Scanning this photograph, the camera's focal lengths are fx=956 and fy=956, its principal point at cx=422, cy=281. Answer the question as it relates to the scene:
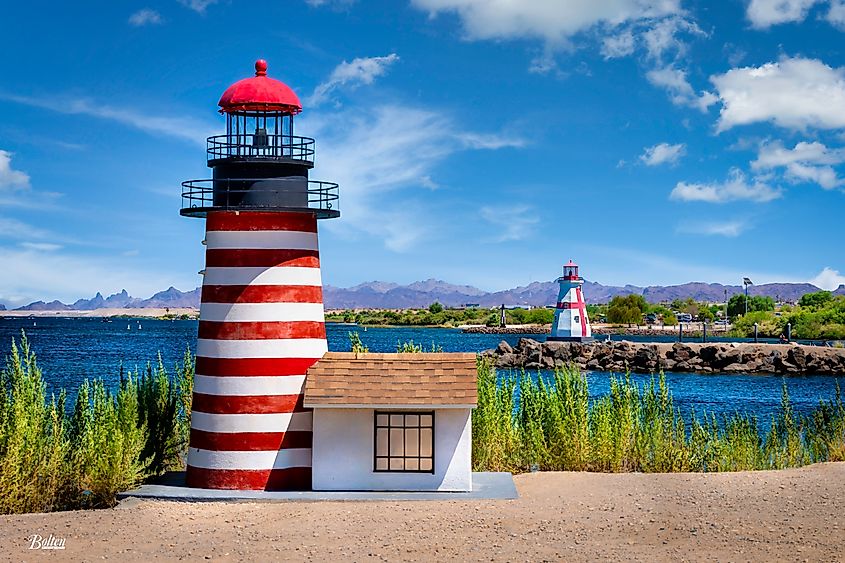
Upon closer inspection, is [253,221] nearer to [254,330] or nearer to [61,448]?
[254,330]

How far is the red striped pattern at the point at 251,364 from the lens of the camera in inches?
580

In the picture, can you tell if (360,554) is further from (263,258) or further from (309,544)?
(263,258)

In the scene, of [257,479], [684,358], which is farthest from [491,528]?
[684,358]

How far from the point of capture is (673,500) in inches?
560

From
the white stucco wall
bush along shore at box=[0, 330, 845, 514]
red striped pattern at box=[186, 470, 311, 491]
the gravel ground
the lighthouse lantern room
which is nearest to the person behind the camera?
the gravel ground

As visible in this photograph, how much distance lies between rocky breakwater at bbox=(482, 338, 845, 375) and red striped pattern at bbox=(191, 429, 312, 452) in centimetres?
4538

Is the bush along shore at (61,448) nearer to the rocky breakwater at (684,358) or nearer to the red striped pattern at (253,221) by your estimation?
the red striped pattern at (253,221)

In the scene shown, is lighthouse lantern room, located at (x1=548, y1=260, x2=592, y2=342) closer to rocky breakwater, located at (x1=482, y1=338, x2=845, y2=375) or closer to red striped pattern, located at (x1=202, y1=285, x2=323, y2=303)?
rocky breakwater, located at (x1=482, y1=338, x2=845, y2=375)

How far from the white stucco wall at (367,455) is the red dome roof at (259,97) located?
485 cm

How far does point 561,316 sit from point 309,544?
202ft

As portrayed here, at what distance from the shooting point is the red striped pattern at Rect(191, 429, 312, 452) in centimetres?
1479

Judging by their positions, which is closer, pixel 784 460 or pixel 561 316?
pixel 784 460

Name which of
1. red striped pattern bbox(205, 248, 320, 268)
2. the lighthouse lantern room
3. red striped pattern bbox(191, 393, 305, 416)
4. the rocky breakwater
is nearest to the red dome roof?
red striped pattern bbox(205, 248, 320, 268)

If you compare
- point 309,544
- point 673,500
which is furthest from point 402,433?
point 673,500
